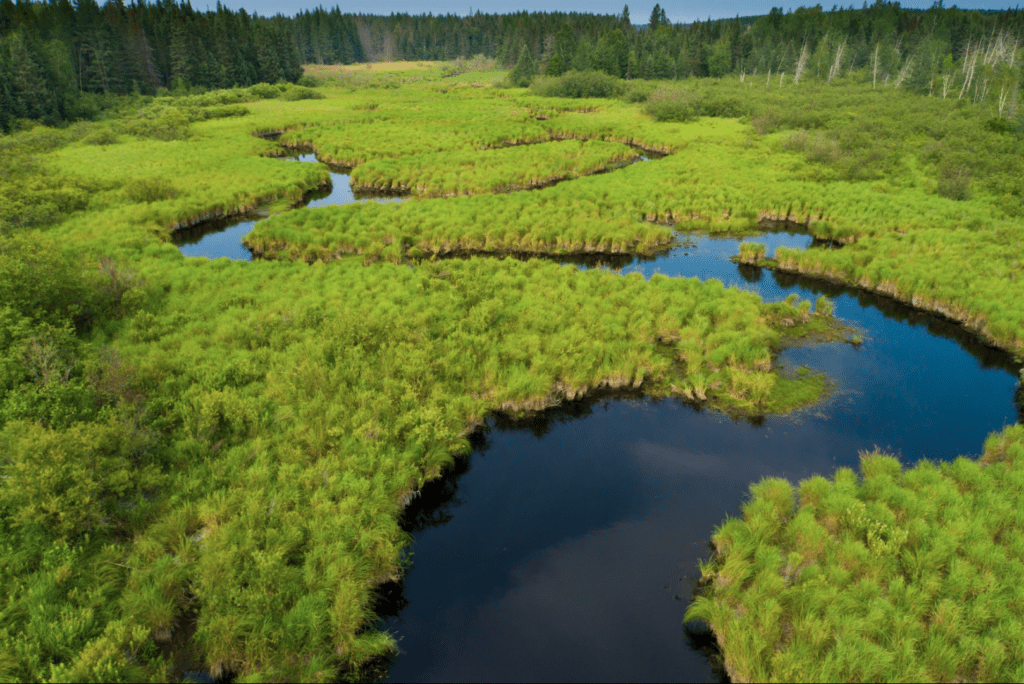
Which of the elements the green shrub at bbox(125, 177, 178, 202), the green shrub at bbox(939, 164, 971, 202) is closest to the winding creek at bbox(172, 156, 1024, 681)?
the green shrub at bbox(939, 164, 971, 202)

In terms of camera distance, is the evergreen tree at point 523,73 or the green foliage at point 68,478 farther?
the evergreen tree at point 523,73

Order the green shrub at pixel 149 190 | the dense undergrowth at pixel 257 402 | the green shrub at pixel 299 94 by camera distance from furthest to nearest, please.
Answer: the green shrub at pixel 299 94, the green shrub at pixel 149 190, the dense undergrowth at pixel 257 402

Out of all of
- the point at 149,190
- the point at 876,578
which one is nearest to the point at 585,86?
the point at 149,190

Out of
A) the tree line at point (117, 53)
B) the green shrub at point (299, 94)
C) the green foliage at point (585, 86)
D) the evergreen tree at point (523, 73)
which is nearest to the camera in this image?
the tree line at point (117, 53)

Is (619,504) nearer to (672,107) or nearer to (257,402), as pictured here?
(257,402)

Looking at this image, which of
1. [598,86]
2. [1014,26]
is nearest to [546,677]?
[598,86]

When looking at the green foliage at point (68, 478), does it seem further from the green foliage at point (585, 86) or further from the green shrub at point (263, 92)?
the green shrub at point (263, 92)

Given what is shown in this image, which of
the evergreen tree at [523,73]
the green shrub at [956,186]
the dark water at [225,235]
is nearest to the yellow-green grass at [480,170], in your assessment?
the dark water at [225,235]
